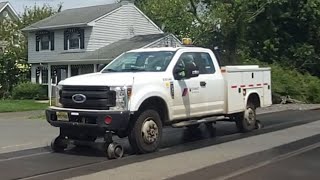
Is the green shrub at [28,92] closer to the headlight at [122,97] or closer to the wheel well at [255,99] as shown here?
the wheel well at [255,99]

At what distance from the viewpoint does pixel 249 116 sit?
47.3ft

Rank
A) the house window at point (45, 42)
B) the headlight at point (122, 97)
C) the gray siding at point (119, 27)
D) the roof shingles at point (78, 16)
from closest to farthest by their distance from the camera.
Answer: the headlight at point (122, 97), the gray siding at point (119, 27), the roof shingles at point (78, 16), the house window at point (45, 42)

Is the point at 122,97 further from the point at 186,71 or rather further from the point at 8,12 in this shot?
the point at 8,12

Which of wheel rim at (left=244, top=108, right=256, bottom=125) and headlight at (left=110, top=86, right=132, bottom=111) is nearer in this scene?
headlight at (left=110, top=86, right=132, bottom=111)

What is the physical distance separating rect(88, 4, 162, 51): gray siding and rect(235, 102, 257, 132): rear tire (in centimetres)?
2657

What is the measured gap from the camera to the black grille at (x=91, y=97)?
34.1ft

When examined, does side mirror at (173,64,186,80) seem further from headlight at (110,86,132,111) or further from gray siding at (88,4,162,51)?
gray siding at (88,4,162,51)

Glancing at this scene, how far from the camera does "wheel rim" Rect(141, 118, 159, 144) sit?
1078 centimetres

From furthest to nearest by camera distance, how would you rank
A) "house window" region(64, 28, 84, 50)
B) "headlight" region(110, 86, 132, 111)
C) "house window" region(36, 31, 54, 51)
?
"house window" region(36, 31, 54, 51) → "house window" region(64, 28, 84, 50) → "headlight" region(110, 86, 132, 111)

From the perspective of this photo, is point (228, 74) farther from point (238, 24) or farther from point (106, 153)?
point (238, 24)

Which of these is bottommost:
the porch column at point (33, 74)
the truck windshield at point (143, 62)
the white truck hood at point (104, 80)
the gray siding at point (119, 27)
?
the white truck hood at point (104, 80)

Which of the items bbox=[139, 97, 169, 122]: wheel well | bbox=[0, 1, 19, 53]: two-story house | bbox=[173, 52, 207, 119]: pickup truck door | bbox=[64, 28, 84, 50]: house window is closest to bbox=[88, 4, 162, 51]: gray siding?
bbox=[64, 28, 84, 50]: house window

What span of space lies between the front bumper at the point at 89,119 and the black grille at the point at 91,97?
0.11 meters

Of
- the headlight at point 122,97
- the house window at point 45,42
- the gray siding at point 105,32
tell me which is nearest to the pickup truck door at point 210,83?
the headlight at point 122,97
